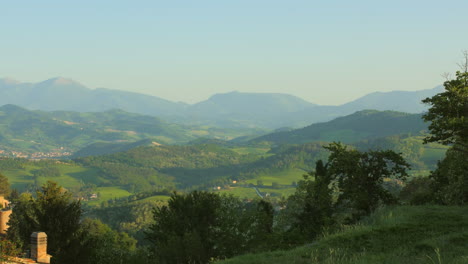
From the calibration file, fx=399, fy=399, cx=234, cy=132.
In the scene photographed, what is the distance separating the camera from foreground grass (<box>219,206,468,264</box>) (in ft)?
54.4

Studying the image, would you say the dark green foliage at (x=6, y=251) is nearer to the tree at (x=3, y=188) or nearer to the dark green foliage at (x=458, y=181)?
the dark green foliage at (x=458, y=181)

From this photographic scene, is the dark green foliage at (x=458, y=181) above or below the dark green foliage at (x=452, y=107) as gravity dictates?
below

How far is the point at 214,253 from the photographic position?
47531 millimetres

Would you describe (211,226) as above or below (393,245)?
below

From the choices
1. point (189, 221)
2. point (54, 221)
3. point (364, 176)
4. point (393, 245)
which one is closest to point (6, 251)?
point (54, 221)

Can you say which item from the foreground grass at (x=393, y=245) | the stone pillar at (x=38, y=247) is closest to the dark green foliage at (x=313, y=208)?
the foreground grass at (x=393, y=245)

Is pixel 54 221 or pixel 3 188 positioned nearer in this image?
pixel 54 221

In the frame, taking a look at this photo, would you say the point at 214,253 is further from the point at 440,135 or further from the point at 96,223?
the point at 96,223

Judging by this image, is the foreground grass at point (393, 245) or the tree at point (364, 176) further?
the tree at point (364, 176)

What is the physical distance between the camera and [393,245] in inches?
776

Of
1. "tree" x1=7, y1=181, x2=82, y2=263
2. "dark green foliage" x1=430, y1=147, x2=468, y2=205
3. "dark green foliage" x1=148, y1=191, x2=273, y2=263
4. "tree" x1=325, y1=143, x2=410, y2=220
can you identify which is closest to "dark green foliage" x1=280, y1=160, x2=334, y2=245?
"tree" x1=325, y1=143, x2=410, y2=220

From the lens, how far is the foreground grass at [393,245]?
16.6m

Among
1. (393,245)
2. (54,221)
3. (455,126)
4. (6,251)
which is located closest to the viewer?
(393,245)

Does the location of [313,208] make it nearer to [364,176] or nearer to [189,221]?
[364,176]
